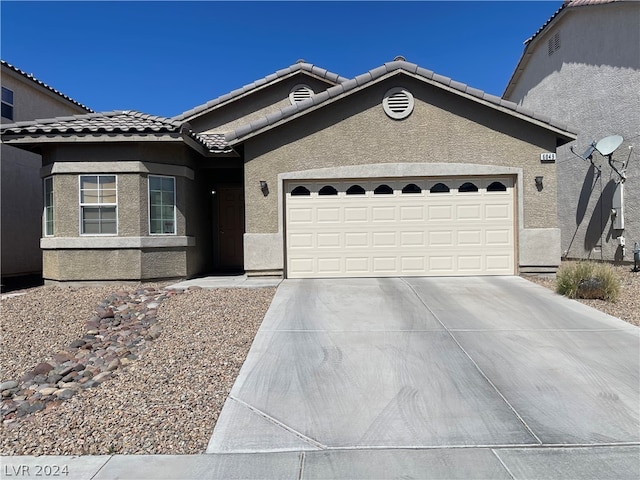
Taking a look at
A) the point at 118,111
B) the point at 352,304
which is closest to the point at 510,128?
the point at 352,304

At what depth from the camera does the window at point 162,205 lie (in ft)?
34.9

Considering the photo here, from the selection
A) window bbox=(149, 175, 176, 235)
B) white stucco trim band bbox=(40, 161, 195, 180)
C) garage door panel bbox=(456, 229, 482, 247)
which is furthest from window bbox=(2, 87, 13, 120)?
garage door panel bbox=(456, 229, 482, 247)

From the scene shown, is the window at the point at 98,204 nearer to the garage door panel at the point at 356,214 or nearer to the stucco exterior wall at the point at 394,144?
the stucco exterior wall at the point at 394,144

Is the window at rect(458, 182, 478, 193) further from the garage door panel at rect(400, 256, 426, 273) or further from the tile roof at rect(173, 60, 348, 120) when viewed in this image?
the tile roof at rect(173, 60, 348, 120)

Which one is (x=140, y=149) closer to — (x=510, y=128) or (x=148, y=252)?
(x=148, y=252)

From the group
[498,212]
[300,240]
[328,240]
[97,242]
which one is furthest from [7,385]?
[498,212]

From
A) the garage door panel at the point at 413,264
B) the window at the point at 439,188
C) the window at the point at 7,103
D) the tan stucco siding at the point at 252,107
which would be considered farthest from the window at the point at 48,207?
the window at the point at 439,188

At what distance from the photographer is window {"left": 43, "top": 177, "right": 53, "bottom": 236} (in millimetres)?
10758

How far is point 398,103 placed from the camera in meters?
10.6

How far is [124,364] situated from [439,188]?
8125mm

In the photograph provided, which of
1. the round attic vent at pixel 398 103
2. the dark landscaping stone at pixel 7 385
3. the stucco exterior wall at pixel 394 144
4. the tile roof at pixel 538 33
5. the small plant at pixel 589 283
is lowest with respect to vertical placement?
the dark landscaping stone at pixel 7 385

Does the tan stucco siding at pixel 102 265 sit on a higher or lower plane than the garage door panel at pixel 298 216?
lower

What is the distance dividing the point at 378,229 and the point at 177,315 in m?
5.36

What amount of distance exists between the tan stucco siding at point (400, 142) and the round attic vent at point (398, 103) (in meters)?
0.12
